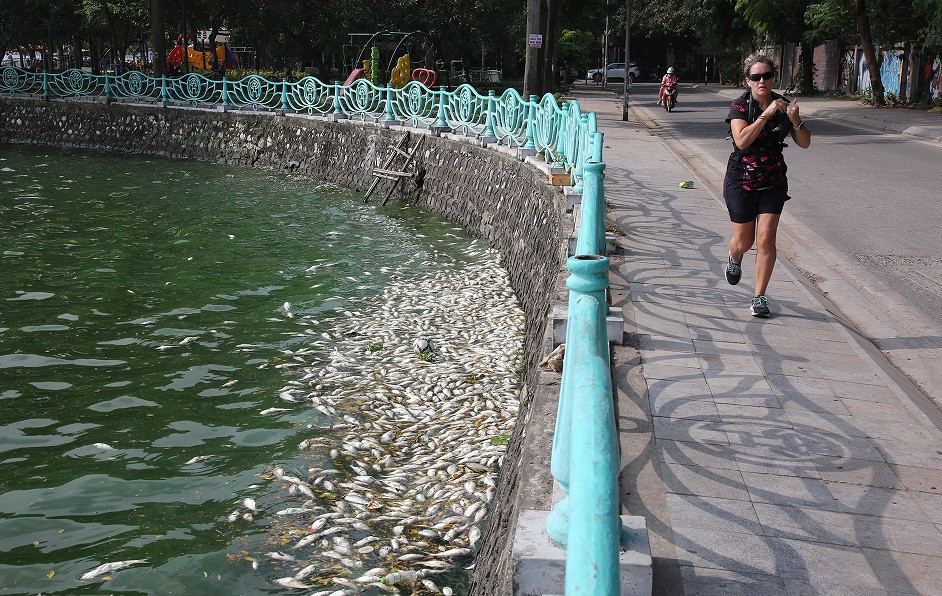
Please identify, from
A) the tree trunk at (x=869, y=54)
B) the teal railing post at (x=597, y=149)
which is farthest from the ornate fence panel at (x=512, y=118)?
the tree trunk at (x=869, y=54)

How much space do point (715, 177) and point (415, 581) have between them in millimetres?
11939

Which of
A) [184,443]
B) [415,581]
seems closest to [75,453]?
[184,443]

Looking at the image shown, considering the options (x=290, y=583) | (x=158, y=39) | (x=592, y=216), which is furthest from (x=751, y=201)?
(x=158, y=39)

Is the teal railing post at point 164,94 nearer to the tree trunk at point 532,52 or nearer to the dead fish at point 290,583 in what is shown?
the tree trunk at point 532,52

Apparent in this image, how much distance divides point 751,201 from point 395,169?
13.7 metres

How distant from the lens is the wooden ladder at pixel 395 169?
19062 millimetres

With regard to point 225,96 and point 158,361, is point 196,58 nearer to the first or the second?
point 225,96

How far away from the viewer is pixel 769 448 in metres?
4.45

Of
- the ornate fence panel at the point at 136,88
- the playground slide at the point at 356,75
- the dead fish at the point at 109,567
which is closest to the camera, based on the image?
the dead fish at the point at 109,567

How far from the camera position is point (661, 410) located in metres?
4.84

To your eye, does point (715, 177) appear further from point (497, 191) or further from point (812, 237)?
point (812, 237)

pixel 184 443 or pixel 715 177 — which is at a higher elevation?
pixel 715 177

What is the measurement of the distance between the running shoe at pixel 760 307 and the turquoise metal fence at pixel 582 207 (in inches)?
64.7

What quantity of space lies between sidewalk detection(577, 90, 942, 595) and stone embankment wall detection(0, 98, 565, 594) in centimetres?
58
